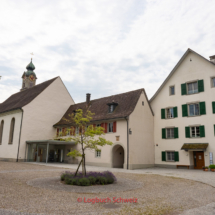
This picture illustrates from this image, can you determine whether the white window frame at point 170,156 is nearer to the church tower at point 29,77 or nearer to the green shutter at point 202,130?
the green shutter at point 202,130

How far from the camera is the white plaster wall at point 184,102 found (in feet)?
71.5

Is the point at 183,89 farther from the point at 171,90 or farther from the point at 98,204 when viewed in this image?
the point at 98,204

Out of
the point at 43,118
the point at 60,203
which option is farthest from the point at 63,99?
the point at 60,203

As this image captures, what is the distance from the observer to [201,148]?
21.0 metres

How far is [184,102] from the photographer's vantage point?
78.3ft

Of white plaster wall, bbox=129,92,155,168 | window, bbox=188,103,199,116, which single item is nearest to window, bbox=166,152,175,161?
white plaster wall, bbox=129,92,155,168

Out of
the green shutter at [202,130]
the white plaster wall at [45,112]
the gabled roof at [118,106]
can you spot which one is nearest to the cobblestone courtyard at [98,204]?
the green shutter at [202,130]

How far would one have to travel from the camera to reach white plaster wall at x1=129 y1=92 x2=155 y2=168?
2247cm

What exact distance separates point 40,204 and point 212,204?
5505 mm

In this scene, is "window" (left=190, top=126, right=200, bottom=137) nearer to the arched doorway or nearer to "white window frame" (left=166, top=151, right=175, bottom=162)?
"white window frame" (left=166, top=151, right=175, bottom=162)

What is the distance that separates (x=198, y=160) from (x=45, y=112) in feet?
64.7

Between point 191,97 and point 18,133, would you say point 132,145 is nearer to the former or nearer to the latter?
point 191,97

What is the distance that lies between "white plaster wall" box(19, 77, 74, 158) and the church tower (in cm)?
2860

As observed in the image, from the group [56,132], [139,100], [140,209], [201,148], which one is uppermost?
[139,100]
